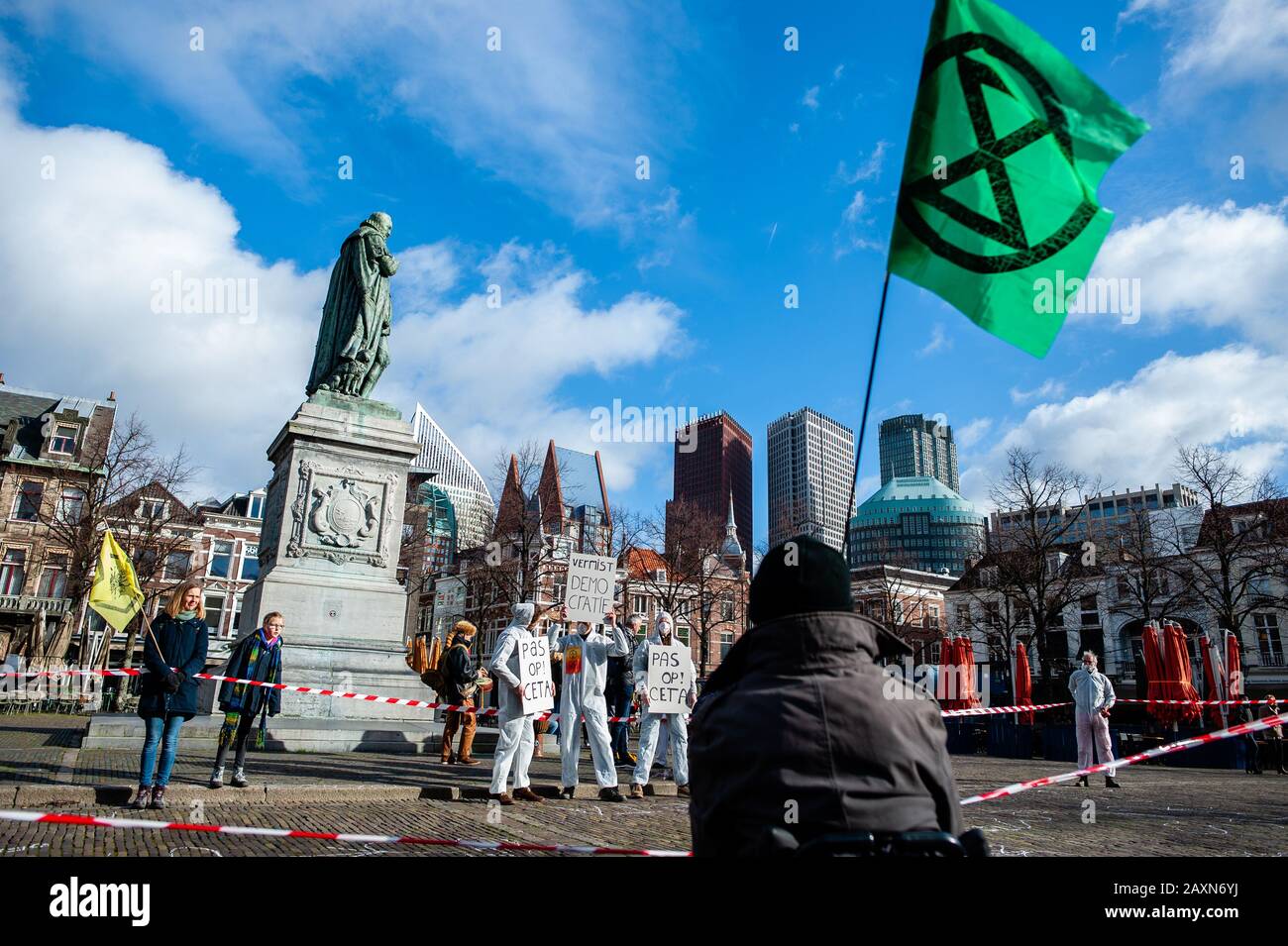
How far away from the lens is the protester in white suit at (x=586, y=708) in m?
10.0

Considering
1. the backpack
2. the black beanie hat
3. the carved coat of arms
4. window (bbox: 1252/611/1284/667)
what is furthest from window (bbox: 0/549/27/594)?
window (bbox: 1252/611/1284/667)

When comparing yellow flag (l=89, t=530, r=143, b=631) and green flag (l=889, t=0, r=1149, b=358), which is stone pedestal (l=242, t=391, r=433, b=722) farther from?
green flag (l=889, t=0, r=1149, b=358)

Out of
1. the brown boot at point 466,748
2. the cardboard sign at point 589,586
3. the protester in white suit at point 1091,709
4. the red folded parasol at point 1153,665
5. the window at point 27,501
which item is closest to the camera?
the cardboard sign at point 589,586

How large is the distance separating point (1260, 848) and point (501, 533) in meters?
32.8

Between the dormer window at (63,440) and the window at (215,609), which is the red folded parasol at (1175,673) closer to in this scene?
the window at (215,609)

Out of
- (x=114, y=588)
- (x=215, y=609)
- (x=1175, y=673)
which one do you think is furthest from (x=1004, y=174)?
(x=215, y=609)

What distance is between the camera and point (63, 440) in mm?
52406

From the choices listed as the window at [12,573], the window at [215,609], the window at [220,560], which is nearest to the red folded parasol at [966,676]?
the window at [12,573]

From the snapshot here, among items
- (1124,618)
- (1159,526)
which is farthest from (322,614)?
(1159,526)

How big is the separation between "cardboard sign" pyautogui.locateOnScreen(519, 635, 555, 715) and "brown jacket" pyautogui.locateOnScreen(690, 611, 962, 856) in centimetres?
713

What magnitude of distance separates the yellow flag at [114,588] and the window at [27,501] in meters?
47.6

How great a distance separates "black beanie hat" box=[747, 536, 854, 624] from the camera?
8.60 ft

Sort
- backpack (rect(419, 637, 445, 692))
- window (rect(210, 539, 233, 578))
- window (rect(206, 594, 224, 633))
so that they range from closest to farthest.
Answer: backpack (rect(419, 637, 445, 692)) < window (rect(206, 594, 224, 633)) < window (rect(210, 539, 233, 578))
